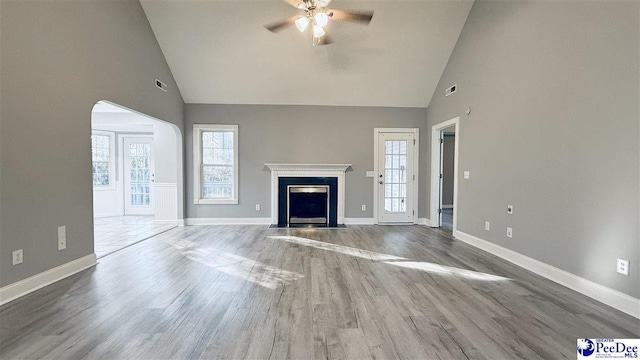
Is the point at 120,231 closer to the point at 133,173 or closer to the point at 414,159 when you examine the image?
the point at 133,173

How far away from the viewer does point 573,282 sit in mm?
2617

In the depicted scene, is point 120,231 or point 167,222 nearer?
point 120,231

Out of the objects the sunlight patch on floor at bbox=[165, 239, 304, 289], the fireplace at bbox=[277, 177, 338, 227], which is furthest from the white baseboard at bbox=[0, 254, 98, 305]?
the fireplace at bbox=[277, 177, 338, 227]

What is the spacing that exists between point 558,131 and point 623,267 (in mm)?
1357

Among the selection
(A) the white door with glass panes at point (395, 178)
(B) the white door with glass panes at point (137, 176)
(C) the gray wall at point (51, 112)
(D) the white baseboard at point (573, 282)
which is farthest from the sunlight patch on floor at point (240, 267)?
(B) the white door with glass panes at point (137, 176)

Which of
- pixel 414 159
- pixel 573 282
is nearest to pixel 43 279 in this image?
pixel 573 282

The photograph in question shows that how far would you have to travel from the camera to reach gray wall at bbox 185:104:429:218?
224 inches

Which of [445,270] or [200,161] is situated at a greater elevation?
[200,161]

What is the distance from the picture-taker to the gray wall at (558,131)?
2.22 meters

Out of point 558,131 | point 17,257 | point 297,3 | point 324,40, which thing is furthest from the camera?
point 324,40

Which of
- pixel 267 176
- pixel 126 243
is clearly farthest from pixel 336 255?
pixel 126 243

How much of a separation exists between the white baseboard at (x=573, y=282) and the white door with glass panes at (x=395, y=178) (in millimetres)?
2075

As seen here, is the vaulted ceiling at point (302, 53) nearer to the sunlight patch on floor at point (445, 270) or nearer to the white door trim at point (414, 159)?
the white door trim at point (414, 159)

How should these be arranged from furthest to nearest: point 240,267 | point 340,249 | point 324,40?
point 340,249 → point 324,40 → point 240,267
